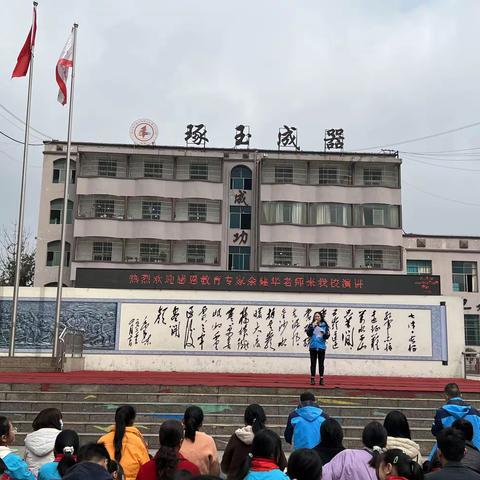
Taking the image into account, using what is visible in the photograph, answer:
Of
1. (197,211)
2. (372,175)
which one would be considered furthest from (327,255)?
(197,211)

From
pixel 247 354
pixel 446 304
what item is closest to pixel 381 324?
pixel 446 304

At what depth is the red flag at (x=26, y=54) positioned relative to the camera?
1649 centimetres

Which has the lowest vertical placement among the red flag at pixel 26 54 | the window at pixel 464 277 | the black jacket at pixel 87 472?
the black jacket at pixel 87 472

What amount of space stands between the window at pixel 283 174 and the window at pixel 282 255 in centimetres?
369

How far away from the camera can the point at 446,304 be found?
16.3 m

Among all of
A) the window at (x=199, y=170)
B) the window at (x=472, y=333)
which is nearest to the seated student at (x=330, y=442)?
the window at (x=199, y=170)

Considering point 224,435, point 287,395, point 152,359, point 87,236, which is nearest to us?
point 224,435

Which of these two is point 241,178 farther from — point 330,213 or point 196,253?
point 330,213

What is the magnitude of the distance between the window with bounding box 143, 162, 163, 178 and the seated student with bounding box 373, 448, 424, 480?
94.0 ft

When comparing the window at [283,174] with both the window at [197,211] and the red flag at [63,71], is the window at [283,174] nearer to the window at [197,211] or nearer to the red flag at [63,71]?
the window at [197,211]

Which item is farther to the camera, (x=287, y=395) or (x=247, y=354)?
(x=247, y=354)

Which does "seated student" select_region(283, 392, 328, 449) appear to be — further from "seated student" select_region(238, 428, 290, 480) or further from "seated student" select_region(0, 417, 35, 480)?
"seated student" select_region(0, 417, 35, 480)

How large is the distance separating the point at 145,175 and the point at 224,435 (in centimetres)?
2342

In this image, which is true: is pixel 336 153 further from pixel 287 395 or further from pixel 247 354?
pixel 287 395
